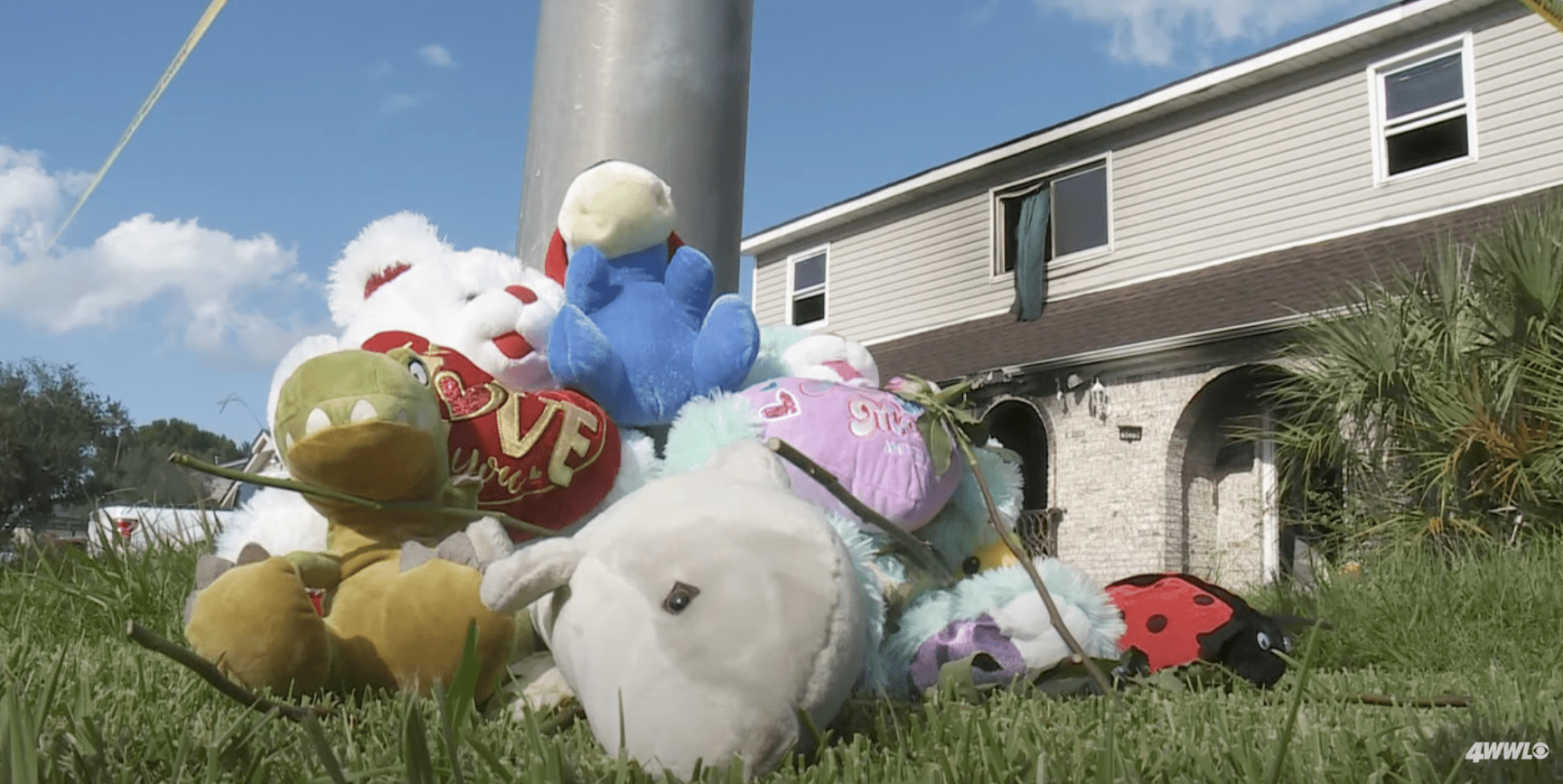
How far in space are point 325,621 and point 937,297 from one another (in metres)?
11.3

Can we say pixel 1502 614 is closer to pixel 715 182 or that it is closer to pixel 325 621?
pixel 715 182

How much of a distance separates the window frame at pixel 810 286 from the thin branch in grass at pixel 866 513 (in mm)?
11675

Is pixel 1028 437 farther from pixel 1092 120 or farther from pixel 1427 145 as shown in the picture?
pixel 1427 145

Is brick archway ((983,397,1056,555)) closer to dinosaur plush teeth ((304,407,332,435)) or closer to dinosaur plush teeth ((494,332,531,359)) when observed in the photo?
dinosaur plush teeth ((494,332,531,359))

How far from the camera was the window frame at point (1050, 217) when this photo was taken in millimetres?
10805

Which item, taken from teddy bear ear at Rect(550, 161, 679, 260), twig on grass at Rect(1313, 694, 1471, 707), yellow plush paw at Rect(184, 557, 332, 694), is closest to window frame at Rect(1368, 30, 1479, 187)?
twig on grass at Rect(1313, 694, 1471, 707)

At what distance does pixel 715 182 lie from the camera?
93.4 inches

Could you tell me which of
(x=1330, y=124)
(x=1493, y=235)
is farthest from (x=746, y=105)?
(x=1330, y=124)

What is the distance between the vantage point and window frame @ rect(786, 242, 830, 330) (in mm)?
13672

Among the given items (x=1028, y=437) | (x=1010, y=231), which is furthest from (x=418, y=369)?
(x=1028, y=437)

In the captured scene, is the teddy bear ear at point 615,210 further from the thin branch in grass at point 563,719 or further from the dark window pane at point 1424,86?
the dark window pane at point 1424,86

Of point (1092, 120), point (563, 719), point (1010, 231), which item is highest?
point (1092, 120)

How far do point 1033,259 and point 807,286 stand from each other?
145 inches

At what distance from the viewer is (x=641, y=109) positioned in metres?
2.30
